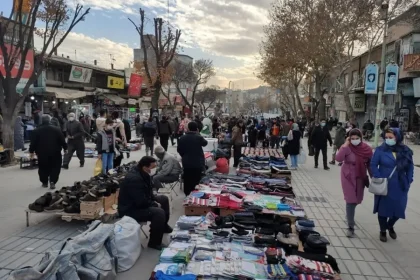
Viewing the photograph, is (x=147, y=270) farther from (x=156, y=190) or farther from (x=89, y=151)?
(x=89, y=151)

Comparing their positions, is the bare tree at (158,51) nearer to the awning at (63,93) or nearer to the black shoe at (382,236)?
the awning at (63,93)

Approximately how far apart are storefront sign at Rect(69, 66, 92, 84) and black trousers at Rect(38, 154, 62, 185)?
17.5 m

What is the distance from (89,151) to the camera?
1506 cm

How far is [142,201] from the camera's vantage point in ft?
16.1

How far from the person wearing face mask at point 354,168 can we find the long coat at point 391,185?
0.25 metres

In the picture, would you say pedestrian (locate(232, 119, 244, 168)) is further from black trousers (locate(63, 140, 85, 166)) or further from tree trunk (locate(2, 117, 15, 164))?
Answer: tree trunk (locate(2, 117, 15, 164))

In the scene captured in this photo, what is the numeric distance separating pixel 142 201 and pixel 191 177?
258cm

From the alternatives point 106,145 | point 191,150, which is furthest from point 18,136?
point 191,150

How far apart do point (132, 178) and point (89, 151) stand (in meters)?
11.0

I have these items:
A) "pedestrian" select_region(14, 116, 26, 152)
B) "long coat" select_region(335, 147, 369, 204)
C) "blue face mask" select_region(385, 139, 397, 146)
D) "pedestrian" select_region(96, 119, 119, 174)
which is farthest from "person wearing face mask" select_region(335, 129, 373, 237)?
"pedestrian" select_region(14, 116, 26, 152)

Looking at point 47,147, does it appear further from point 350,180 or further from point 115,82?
point 115,82

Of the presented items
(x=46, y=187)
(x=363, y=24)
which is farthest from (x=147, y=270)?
(x=363, y=24)

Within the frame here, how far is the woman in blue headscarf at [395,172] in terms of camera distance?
542 cm

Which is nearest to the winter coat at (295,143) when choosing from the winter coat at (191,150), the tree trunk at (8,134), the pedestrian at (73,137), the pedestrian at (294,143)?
the pedestrian at (294,143)
